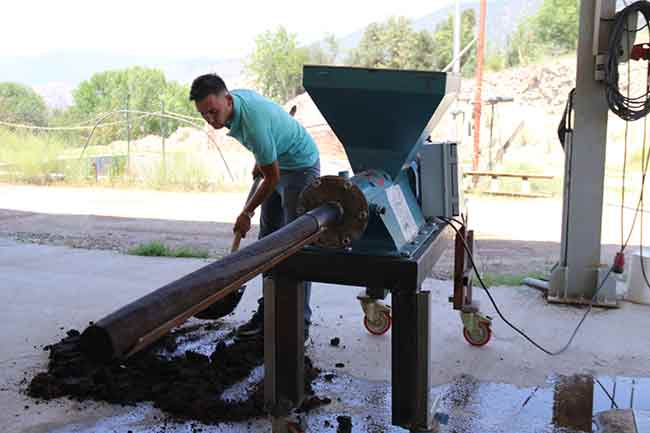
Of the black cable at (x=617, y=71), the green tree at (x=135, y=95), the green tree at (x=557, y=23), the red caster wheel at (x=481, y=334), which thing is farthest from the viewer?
the green tree at (x=557, y=23)

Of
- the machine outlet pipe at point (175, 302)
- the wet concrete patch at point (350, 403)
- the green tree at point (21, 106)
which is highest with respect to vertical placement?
the green tree at point (21, 106)

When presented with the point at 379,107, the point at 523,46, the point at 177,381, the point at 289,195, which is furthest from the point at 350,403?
the point at 523,46

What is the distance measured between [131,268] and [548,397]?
3.62 m

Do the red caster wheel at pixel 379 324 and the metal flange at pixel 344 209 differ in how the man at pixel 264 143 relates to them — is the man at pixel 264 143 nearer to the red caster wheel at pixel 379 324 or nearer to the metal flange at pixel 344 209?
the red caster wheel at pixel 379 324

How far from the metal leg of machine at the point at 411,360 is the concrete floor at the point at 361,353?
32 centimetres

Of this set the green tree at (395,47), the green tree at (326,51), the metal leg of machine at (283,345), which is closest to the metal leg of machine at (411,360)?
the metal leg of machine at (283,345)

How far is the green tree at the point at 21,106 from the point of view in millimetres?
18453

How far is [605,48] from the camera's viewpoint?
14.6 feet

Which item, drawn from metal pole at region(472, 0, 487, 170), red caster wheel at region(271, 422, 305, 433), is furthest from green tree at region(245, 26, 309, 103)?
red caster wheel at region(271, 422, 305, 433)

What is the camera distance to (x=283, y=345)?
2920mm

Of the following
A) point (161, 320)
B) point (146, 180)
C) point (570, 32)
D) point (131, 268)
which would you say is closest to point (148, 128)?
point (146, 180)

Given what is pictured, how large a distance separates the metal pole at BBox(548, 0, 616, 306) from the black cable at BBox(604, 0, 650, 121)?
12 centimetres

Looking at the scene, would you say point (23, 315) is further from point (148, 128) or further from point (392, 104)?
point (148, 128)

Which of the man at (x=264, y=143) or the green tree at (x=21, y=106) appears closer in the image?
the man at (x=264, y=143)
